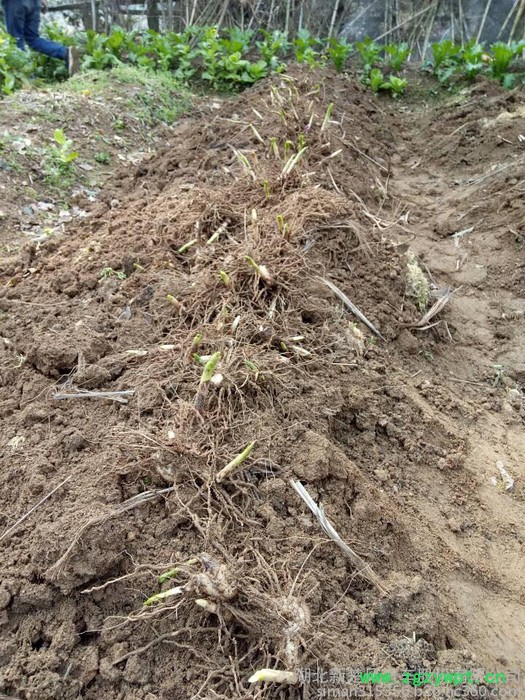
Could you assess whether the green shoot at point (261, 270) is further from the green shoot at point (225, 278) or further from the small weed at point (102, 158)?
the small weed at point (102, 158)

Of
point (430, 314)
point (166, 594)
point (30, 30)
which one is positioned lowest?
point (430, 314)

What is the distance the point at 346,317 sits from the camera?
3100mm

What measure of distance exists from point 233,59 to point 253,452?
7254 mm

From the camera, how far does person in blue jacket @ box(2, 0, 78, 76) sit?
8258 mm

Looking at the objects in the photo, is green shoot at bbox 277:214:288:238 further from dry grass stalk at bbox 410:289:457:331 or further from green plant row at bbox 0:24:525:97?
green plant row at bbox 0:24:525:97

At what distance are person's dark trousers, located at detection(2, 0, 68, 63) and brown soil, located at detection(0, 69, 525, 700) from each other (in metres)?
5.35

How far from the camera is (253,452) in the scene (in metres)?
2.18

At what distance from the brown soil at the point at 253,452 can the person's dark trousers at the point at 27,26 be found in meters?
5.35

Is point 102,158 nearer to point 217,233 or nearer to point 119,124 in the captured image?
point 119,124

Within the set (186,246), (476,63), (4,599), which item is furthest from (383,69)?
(4,599)

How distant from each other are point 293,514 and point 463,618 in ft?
2.25

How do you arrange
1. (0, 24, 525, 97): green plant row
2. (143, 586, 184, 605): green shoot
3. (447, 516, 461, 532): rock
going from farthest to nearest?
(0, 24, 525, 97): green plant row
(447, 516, 461, 532): rock
(143, 586, 184, 605): green shoot

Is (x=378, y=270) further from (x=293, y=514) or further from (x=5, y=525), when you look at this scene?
(x=5, y=525)

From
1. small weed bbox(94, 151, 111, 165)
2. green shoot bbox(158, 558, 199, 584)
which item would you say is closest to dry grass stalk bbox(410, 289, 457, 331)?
green shoot bbox(158, 558, 199, 584)
